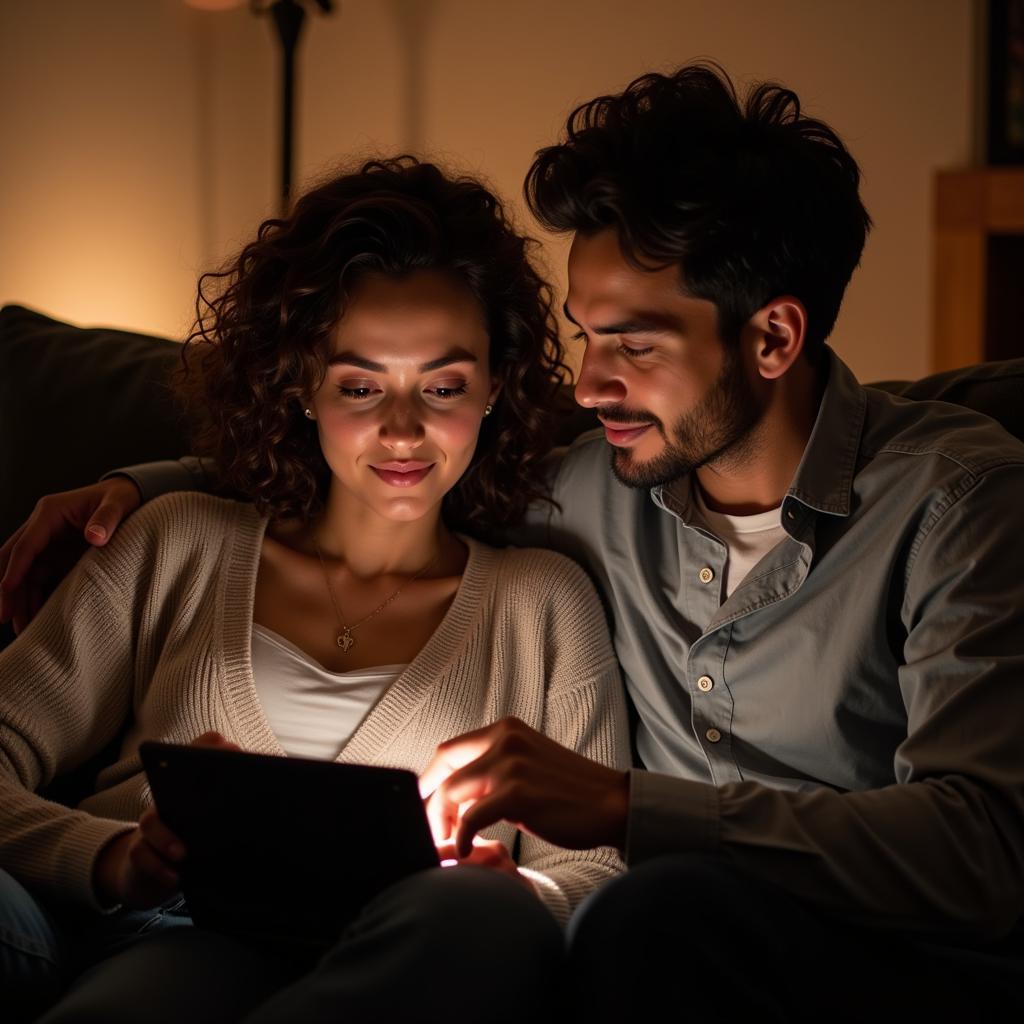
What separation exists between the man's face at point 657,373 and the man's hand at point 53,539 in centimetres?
60

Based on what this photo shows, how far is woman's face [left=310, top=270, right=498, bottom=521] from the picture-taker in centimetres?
153

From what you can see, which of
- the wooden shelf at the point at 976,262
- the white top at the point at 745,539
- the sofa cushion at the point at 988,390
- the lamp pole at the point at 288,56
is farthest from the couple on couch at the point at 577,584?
the wooden shelf at the point at 976,262

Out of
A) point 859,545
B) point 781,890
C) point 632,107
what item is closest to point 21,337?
point 632,107

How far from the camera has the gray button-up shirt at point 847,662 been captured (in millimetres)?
1144

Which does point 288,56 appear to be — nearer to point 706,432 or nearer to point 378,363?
point 378,363

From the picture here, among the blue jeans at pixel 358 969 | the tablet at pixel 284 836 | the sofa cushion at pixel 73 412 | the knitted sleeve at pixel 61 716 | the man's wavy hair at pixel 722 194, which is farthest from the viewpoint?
the sofa cushion at pixel 73 412

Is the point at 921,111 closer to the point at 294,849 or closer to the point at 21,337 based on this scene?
the point at 21,337

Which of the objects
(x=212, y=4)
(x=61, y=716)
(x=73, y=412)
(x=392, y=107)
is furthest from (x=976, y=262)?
(x=61, y=716)

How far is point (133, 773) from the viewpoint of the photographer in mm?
1508

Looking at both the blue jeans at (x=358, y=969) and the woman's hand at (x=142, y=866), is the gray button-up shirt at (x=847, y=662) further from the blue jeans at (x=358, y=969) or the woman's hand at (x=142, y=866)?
the woman's hand at (x=142, y=866)

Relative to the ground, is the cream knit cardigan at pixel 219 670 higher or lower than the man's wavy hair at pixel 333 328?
lower

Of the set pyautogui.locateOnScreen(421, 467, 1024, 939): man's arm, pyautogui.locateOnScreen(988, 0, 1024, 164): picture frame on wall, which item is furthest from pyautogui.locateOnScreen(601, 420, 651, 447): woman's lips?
pyautogui.locateOnScreen(988, 0, 1024, 164): picture frame on wall

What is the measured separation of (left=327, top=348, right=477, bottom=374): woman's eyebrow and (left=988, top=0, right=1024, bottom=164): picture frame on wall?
2164 millimetres

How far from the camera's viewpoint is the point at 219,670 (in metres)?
1.51
